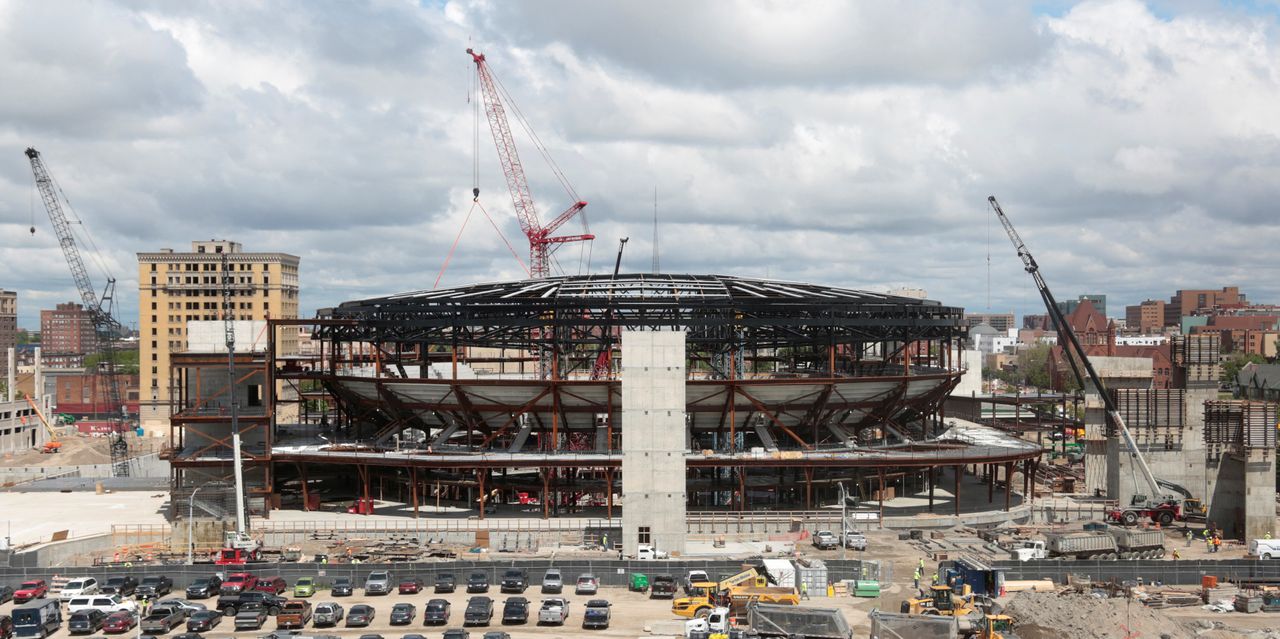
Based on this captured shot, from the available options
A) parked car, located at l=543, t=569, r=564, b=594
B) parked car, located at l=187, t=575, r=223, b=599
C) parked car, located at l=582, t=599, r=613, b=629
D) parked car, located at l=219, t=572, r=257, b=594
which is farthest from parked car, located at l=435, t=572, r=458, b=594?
parked car, located at l=187, t=575, r=223, b=599

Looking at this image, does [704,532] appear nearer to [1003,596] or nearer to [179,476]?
[1003,596]

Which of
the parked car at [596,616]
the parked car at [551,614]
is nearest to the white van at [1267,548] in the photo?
the parked car at [596,616]

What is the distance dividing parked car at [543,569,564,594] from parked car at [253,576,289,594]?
48.8ft

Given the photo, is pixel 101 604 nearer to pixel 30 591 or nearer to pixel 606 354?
pixel 30 591

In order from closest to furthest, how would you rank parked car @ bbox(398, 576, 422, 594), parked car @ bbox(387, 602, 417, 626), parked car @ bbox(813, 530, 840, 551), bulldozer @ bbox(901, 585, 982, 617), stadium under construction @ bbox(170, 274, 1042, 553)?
parked car @ bbox(387, 602, 417, 626) → bulldozer @ bbox(901, 585, 982, 617) → parked car @ bbox(398, 576, 422, 594) → parked car @ bbox(813, 530, 840, 551) → stadium under construction @ bbox(170, 274, 1042, 553)

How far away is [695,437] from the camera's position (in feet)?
369

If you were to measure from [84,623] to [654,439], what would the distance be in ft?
124

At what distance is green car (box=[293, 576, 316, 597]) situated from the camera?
6975 centimetres

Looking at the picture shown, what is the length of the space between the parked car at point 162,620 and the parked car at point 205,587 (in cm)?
503

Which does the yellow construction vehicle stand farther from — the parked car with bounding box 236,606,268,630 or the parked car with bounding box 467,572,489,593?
the parked car with bounding box 236,606,268,630

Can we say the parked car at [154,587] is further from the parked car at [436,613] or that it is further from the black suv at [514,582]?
the black suv at [514,582]

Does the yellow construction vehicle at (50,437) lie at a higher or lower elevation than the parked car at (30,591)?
lower

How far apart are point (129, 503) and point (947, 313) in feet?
245

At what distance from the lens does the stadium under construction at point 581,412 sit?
98.5 meters
